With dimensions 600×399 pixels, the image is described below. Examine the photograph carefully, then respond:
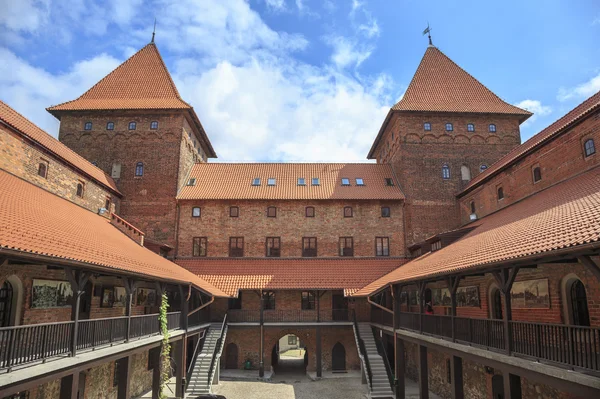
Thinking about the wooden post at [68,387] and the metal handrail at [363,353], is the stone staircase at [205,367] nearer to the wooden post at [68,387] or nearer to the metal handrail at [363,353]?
the metal handrail at [363,353]

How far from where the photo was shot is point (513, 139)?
1068 inches

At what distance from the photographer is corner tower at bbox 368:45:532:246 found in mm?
26547

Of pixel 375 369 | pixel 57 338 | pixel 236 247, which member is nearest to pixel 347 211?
pixel 236 247

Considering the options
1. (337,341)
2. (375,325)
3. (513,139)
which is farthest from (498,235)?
(513,139)

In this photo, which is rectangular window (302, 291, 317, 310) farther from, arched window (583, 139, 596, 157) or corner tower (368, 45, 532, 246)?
arched window (583, 139, 596, 157)

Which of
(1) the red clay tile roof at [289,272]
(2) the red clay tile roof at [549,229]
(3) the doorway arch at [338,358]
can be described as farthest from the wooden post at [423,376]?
(3) the doorway arch at [338,358]

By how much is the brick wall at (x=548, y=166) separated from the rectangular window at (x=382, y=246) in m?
6.00

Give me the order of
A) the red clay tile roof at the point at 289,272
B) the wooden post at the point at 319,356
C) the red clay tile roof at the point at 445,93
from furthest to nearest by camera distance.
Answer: the red clay tile roof at the point at 445,93
the red clay tile roof at the point at 289,272
the wooden post at the point at 319,356

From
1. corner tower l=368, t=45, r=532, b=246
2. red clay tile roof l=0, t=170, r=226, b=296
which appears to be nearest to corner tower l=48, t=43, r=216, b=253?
red clay tile roof l=0, t=170, r=226, b=296

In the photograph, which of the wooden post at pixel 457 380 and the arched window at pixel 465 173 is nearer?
the wooden post at pixel 457 380

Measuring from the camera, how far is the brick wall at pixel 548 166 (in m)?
15.3

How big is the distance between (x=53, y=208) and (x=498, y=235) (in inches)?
566

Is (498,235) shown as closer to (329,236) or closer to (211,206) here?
(329,236)

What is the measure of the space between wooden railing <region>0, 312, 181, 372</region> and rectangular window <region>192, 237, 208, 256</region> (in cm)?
1235
